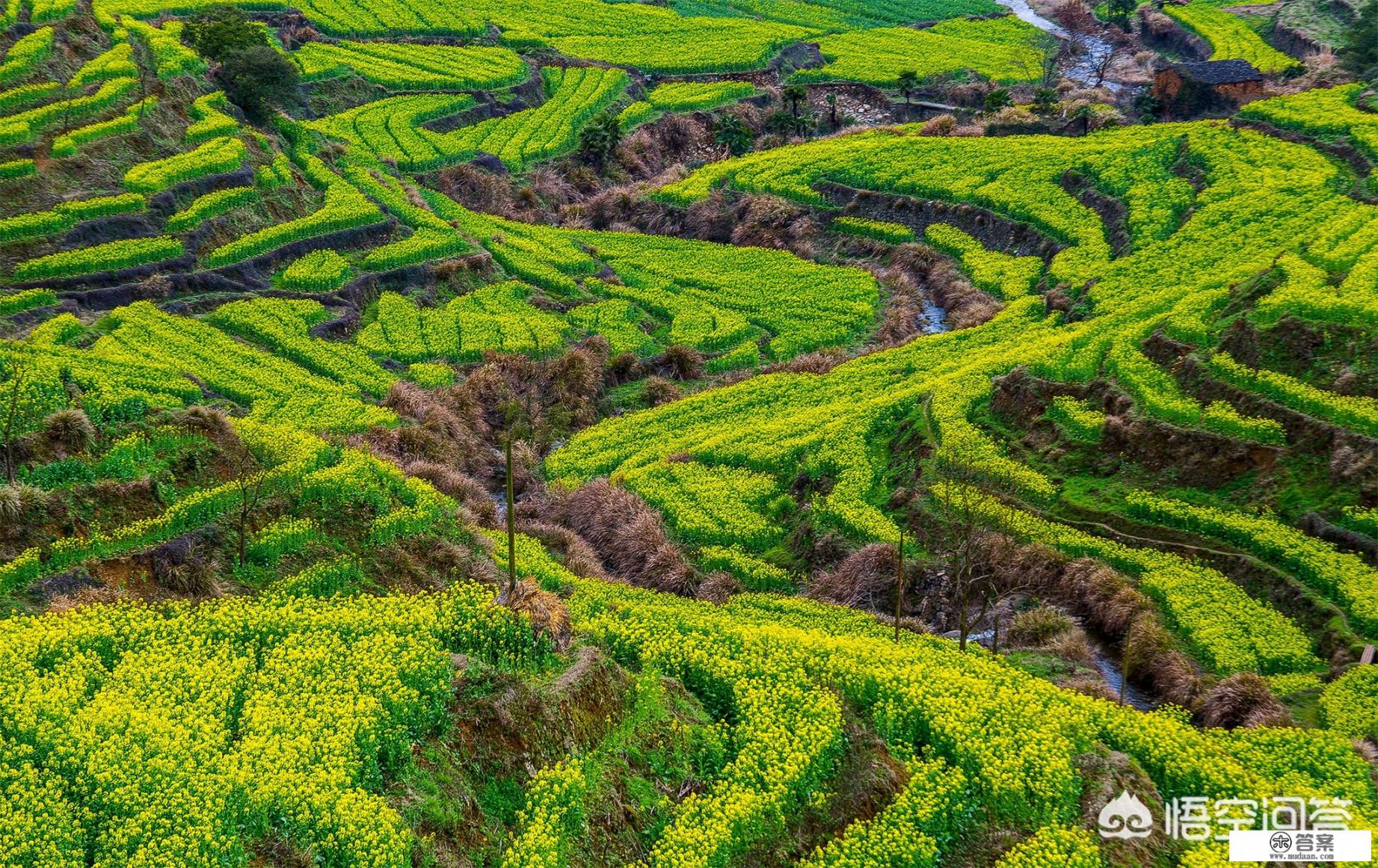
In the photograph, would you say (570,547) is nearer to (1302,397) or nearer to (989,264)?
(1302,397)

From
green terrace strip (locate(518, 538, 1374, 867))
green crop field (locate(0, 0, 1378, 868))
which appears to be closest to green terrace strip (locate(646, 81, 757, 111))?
green crop field (locate(0, 0, 1378, 868))

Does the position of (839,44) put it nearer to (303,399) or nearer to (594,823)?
(303,399)

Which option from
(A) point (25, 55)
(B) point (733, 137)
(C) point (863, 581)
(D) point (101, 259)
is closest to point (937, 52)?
(B) point (733, 137)

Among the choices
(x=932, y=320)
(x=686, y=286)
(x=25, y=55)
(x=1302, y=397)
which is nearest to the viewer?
(x=1302, y=397)

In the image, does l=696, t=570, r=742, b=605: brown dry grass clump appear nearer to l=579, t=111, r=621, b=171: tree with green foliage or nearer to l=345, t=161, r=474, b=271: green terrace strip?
l=345, t=161, r=474, b=271: green terrace strip

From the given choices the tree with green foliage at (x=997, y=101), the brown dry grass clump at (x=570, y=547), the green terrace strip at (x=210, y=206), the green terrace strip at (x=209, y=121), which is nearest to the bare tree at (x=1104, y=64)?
the tree with green foliage at (x=997, y=101)

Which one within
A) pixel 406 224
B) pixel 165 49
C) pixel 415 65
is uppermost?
pixel 165 49

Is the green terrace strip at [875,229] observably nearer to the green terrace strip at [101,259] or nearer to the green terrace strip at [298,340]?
the green terrace strip at [298,340]
